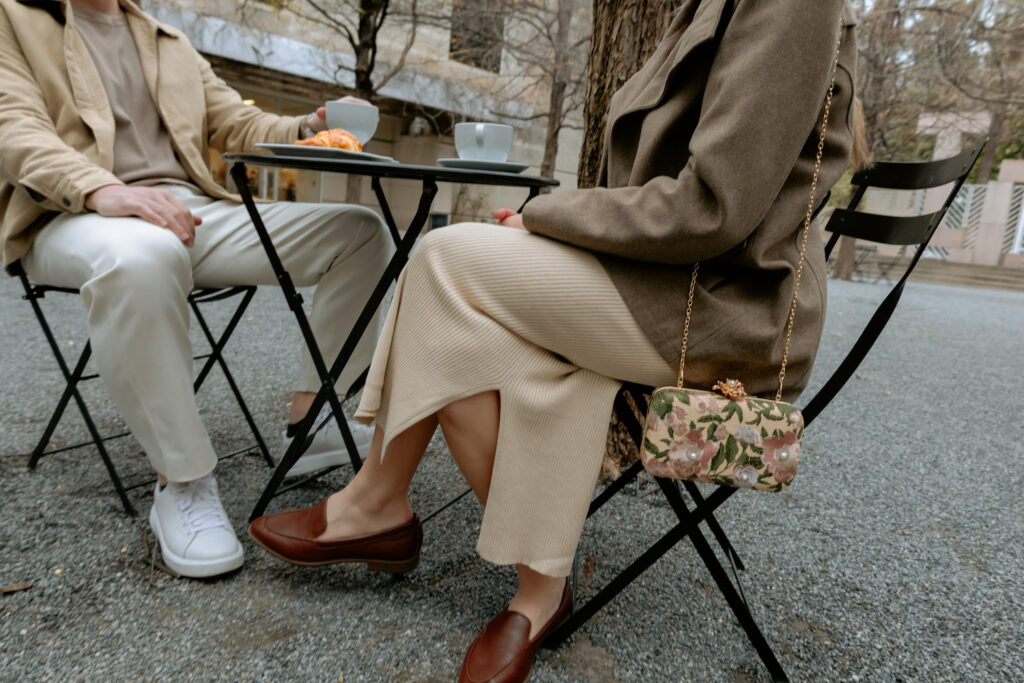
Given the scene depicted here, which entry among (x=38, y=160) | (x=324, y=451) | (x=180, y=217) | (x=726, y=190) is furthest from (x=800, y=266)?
(x=38, y=160)

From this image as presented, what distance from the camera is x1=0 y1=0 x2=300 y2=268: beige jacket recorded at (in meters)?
1.74

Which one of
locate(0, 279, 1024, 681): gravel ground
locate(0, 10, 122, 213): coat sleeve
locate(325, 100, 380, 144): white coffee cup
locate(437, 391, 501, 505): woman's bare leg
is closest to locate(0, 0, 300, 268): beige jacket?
locate(0, 10, 122, 213): coat sleeve

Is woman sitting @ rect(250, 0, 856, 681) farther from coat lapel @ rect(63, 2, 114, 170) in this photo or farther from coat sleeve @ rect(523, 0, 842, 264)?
coat lapel @ rect(63, 2, 114, 170)

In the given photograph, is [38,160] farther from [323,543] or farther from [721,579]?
[721,579]

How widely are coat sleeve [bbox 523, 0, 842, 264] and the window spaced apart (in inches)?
310

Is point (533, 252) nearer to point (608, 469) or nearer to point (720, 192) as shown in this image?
point (720, 192)

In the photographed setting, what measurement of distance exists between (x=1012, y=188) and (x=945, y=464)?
25095 millimetres

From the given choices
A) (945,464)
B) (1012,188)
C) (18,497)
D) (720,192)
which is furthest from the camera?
(1012,188)

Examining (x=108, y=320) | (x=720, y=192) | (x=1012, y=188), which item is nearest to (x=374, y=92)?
(x=108, y=320)

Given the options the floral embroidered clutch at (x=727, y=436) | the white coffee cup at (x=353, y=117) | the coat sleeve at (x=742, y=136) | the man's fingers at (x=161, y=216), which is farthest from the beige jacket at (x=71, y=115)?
the floral embroidered clutch at (x=727, y=436)

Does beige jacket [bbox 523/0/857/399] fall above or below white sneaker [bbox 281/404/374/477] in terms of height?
above

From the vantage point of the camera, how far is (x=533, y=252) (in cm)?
130

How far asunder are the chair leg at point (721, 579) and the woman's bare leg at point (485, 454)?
304 mm

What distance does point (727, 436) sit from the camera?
121 cm
